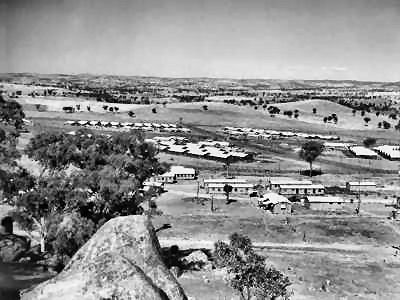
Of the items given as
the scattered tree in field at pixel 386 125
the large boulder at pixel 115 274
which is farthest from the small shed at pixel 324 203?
the scattered tree in field at pixel 386 125

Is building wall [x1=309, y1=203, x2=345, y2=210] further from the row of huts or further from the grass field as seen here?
the grass field

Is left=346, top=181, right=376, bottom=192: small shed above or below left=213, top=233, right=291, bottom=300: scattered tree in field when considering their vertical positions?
below

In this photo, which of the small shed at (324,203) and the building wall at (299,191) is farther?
the building wall at (299,191)

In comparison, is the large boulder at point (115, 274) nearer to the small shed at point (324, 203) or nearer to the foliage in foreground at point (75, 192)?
the foliage in foreground at point (75, 192)

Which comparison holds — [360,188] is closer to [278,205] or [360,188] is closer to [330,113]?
[278,205]

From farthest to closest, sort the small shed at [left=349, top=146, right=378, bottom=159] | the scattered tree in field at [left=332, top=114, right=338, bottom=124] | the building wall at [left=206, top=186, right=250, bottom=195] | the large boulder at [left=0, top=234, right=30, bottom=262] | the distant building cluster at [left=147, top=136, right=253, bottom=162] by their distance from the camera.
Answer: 1. the scattered tree in field at [left=332, top=114, right=338, bottom=124]
2. the small shed at [left=349, top=146, right=378, bottom=159]
3. the distant building cluster at [left=147, top=136, right=253, bottom=162]
4. the building wall at [left=206, top=186, right=250, bottom=195]
5. the large boulder at [left=0, top=234, right=30, bottom=262]

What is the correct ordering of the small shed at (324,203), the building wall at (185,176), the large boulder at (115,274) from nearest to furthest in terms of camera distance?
the large boulder at (115,274) → the small shed at (324,203) → the building wall at (185,176)

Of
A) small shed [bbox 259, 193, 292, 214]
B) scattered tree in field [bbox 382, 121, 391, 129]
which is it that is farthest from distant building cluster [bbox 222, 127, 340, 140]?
small shed [bbox 259, 193, 292, 214]
